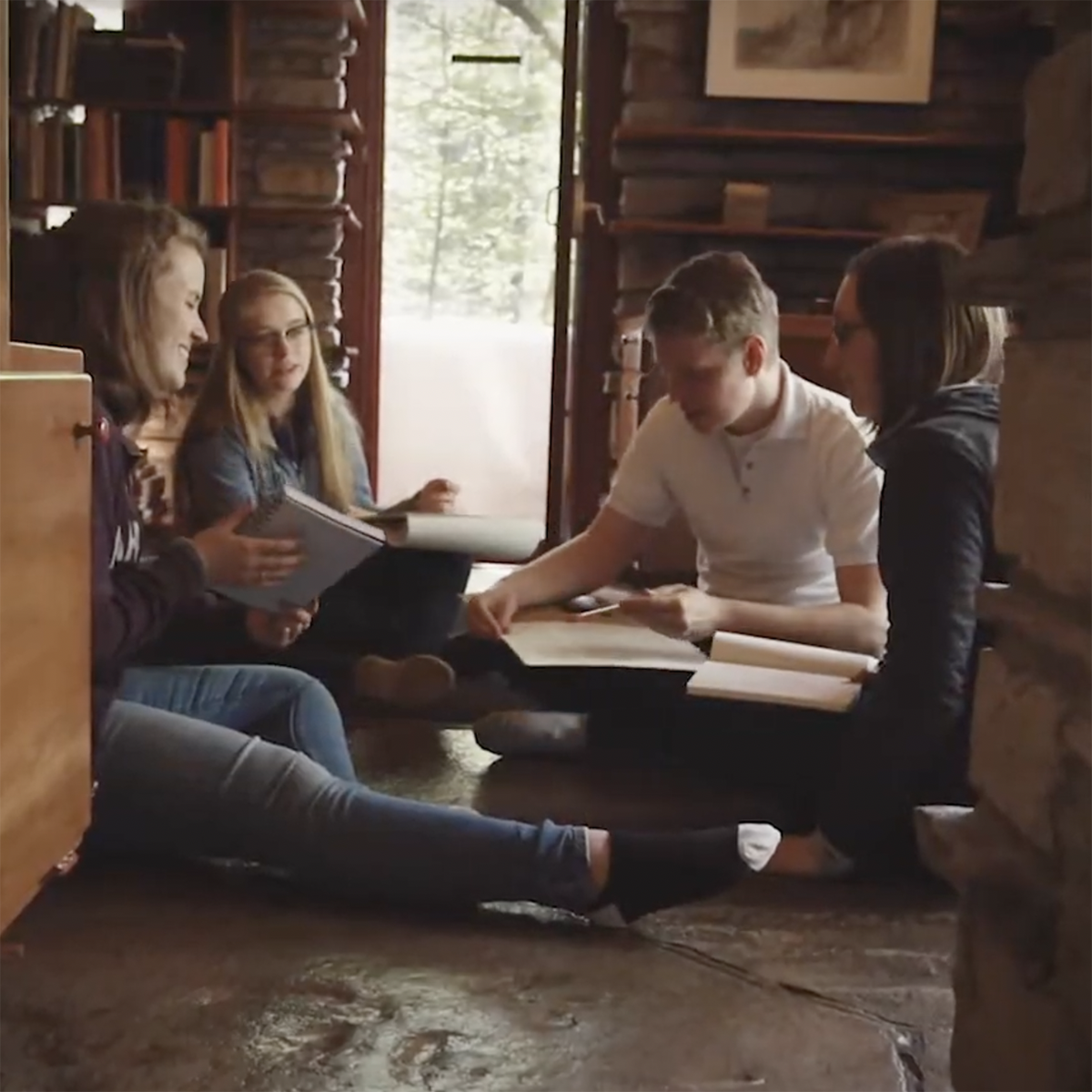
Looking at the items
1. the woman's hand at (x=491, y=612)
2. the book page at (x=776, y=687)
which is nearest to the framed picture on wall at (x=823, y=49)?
the woman's hand at (x=491, y=612)

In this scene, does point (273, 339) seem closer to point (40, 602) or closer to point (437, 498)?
point (437, 498)

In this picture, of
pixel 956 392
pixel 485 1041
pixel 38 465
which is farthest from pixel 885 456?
pixel 38 465

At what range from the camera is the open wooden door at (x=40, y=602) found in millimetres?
980

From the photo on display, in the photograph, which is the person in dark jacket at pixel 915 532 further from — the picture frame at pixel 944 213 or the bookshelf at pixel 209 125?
the bookshelf at pixel 209 125

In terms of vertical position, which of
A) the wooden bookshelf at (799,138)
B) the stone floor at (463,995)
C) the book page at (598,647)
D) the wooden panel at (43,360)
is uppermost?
the wooden bookshelf at (799,138)

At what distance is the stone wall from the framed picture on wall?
326 cm

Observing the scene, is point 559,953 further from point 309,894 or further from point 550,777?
point 550,777

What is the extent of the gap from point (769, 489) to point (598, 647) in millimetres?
394

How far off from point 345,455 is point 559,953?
126 centimetres

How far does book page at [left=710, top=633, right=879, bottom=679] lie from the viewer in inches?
71.9

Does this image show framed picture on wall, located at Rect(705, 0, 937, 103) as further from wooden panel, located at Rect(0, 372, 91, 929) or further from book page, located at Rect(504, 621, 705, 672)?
wooden panel, located at Rect(0, 372, 91, 929)

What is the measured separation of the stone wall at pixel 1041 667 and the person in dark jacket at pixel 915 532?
53cm

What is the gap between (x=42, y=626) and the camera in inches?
41.1

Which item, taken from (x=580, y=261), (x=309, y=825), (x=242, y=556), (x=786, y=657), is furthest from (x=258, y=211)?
(x=309, y=825)
